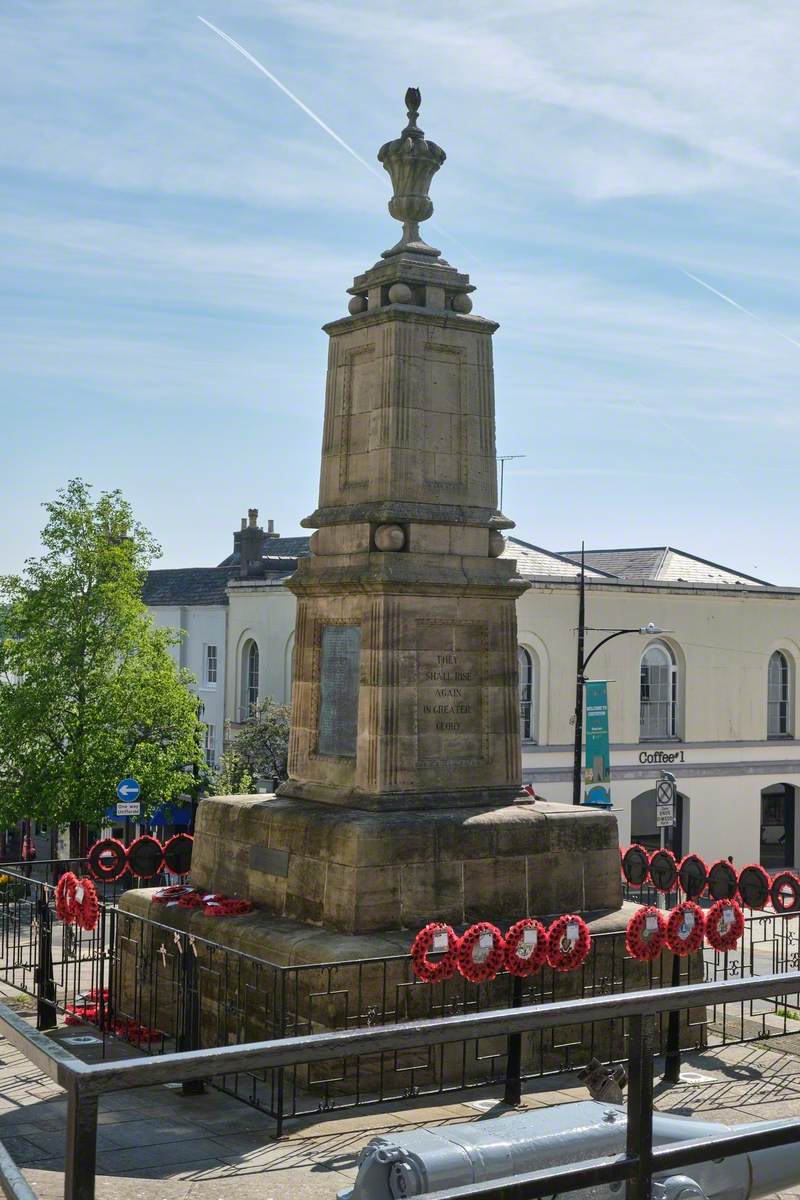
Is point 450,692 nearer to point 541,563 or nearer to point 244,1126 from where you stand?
point 244,1126

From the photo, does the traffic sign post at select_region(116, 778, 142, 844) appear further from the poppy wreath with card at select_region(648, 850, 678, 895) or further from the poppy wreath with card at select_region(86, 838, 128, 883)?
the poppy wreath with card at select_region(648, 850, 678, 895)

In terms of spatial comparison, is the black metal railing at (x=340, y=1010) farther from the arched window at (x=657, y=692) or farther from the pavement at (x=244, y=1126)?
the arched window at (x=657, y=692)

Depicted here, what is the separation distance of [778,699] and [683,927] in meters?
31.9

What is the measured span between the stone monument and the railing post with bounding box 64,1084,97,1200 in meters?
11.1

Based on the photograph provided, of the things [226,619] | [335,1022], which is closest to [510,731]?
[335,1022]

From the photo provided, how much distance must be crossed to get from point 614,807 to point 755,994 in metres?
37.1

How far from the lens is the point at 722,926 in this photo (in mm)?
14094

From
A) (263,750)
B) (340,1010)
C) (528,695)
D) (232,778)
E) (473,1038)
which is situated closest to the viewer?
(473,1038)

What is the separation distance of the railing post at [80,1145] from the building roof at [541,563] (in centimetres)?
3590

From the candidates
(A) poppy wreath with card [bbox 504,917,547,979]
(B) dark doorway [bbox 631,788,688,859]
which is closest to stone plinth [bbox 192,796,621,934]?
(A) poppy wreath with card [bbox 504,917,547,979]

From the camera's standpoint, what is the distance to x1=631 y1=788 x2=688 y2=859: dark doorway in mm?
41500

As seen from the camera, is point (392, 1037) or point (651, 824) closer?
point (392, 1037)

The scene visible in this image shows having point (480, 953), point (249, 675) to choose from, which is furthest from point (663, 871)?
point (249, 675)

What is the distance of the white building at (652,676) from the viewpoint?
39.0 m
